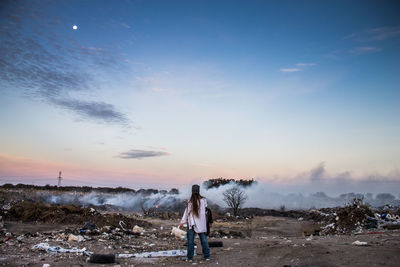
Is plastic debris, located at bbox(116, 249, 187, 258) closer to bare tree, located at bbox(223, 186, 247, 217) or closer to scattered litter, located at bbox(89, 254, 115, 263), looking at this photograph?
scattered litter, located at bbox(89, 254, 115, 263)

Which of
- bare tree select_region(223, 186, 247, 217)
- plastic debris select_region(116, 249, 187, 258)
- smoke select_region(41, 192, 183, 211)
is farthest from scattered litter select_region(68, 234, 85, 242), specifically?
smoke select_region(41, 192, 183, 211)

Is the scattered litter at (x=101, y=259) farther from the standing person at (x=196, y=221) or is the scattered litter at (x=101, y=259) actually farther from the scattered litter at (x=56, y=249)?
the standing person at (x=196, y=221)

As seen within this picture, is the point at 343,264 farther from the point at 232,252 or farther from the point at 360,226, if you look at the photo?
the point at 360,226

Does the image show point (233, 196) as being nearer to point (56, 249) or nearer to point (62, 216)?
point (62, 216)

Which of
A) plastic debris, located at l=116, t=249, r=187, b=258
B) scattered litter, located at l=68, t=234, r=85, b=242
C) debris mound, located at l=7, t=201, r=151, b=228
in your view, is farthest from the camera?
debris mound, located at l=7, t=201, r=151, b=228

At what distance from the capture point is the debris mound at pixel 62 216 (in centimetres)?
1480

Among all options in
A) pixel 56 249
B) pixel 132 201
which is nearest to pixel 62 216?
pixel 56 249

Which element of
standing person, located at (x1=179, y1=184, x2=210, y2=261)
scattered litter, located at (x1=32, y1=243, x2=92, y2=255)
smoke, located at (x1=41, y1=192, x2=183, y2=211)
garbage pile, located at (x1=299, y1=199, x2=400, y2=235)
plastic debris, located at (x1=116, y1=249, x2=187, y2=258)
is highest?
standing person, located at (x1=179, y1=184, x2=210, y2=261)

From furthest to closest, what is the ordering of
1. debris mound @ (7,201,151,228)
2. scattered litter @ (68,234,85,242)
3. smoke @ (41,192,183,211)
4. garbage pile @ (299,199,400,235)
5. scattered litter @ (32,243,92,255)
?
smoke @ (41,192,183,211) → debris mound @ (7,201,151,228) → garbage pile @ (299,199,400,235) → scattered litter @ (68,234,85,242) → scattered litter @ (32,243,92,255)

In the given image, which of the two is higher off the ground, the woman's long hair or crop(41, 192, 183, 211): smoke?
the woman's long hair

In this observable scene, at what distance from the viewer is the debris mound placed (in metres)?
14.8

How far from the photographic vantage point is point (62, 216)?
1550 cm

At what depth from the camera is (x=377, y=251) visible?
6262 millimetres

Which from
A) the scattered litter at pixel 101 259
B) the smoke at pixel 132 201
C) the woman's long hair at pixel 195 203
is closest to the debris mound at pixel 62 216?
the scattered litter at pixel 101 259
